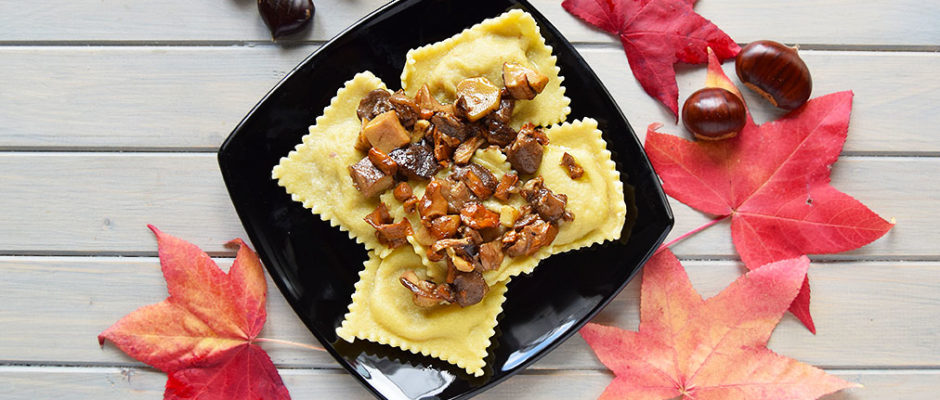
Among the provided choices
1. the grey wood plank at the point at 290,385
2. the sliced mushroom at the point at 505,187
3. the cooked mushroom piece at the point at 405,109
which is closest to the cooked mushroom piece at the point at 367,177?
the cooked mushroom piece at the point at 405,109

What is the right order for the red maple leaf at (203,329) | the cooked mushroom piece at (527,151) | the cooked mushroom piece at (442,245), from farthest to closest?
the red maple leaf at (203,329) < the cooked mushroom piece at (527,151) < the cooked mushroom piece at (442,245)

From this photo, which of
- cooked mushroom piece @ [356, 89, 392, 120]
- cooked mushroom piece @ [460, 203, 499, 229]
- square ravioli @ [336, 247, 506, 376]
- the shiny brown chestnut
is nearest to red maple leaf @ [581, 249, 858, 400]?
square ravioli @ [336, 247, 506, 376]

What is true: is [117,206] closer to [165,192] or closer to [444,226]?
[165,192]

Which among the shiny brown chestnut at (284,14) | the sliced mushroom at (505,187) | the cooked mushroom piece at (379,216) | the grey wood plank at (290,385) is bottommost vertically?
the grey wood plank at (290,385)

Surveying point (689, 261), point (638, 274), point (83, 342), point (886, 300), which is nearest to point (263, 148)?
point (83, 342)

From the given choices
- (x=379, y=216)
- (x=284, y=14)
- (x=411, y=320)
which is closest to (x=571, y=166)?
(x=379, y=216)

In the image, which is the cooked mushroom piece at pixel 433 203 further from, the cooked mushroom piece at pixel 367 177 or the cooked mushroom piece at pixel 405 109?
the cooked mushroom piece at pixel 405 109
